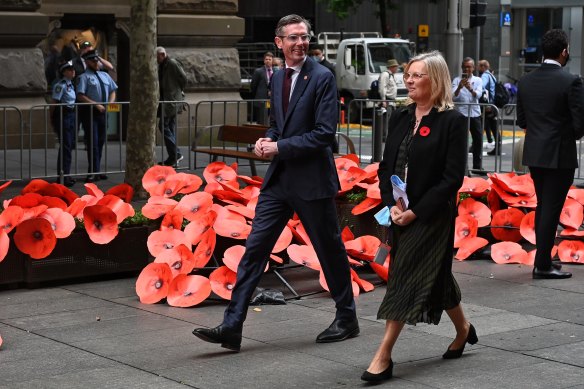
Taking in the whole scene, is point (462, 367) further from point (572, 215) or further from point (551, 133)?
point (572, 215)

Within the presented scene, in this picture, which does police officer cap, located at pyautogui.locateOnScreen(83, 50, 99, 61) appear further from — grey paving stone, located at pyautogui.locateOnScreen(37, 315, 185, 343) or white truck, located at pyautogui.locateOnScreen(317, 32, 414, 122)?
white truck, located at pyautogui.locateOnScreen(317, 32, 414, 122)

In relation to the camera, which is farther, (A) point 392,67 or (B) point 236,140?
(A) point 392,67

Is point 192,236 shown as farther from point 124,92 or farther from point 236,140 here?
point 124,92

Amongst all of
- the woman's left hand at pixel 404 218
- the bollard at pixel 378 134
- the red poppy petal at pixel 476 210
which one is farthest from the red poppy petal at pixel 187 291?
the bollard at pixel 378 134

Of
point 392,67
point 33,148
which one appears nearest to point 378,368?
point 33,148

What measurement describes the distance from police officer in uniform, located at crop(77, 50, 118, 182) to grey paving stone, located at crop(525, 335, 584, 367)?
866 cm

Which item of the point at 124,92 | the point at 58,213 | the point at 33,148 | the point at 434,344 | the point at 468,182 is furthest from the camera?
the point at 124,92

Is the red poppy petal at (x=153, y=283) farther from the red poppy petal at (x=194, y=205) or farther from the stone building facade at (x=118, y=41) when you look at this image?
the stone building facade at (x=118, y=41)

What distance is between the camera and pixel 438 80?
19.9ft

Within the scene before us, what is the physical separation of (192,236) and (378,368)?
2909mm

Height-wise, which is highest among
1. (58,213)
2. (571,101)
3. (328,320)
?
(571,101)

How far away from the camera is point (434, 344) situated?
6.80 metres

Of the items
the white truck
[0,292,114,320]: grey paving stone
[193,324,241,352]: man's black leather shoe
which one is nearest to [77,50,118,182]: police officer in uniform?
[0,292,114,320]: grey paving stone

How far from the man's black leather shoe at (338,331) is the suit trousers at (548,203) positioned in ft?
8.03
